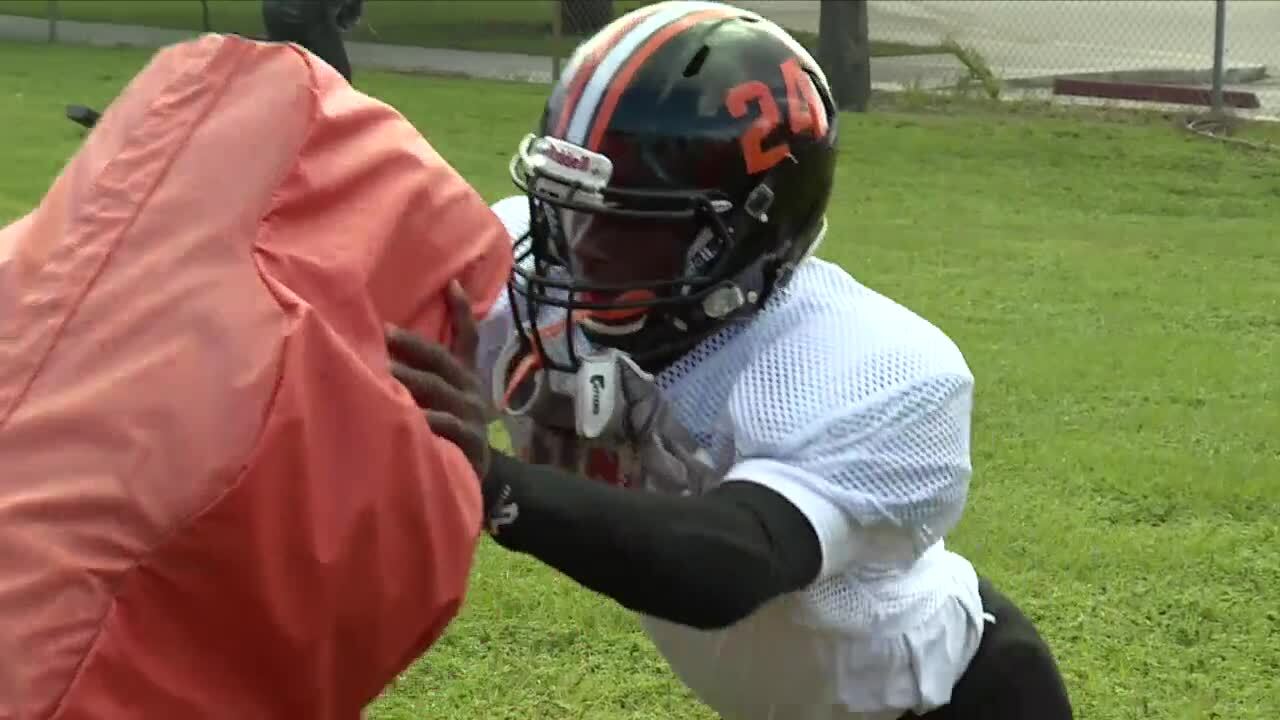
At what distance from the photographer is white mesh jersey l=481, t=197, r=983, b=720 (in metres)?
2.37

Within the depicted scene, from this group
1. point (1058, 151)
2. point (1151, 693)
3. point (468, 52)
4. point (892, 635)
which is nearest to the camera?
point (892, 635)

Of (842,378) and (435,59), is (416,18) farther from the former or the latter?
(842,378)

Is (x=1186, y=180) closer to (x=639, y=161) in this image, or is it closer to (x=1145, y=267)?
(x=1145, y=267)

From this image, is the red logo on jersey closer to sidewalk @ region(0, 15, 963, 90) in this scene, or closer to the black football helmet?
the black football helmet

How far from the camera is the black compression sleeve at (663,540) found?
2111 mm

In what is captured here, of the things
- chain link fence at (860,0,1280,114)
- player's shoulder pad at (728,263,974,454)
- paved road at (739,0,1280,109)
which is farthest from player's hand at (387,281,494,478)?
paved road at (739,0,1280,109)

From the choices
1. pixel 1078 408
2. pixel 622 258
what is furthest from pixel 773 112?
pixel 1078 408

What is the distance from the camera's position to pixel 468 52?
64.0 ft

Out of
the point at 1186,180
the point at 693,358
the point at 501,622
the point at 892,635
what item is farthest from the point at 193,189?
the point at 1186,180

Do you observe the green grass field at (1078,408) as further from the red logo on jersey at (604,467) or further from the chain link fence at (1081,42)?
the chain link fence at (1081,42)

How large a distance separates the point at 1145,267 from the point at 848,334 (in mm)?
6235

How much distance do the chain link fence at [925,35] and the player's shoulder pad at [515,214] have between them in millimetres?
11273

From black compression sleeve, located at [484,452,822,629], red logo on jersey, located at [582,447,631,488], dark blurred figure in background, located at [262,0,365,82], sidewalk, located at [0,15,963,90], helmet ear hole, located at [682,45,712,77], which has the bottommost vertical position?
sidewalk, located at [0,15,963,90]

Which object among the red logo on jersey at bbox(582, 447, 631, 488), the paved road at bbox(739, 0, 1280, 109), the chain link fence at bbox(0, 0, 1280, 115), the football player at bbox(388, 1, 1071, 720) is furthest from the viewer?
the paved road at bbox(739, 0, 1280, 109)
